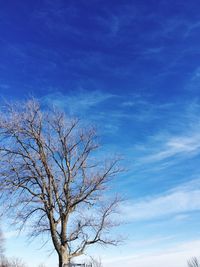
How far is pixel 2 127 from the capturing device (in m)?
21.0

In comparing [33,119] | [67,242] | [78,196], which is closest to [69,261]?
[67,242]

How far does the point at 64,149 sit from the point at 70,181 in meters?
1.94

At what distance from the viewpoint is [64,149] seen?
22281mm

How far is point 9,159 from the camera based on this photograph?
21.0 metres

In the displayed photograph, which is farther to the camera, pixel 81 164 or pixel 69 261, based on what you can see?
pixel 81 164

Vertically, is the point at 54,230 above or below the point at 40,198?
below

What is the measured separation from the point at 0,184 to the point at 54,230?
3.83 meters

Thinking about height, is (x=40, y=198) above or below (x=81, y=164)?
below

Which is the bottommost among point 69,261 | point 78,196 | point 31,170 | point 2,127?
point 69,261

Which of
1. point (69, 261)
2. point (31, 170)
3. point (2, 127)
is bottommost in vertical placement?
point (69, 261)

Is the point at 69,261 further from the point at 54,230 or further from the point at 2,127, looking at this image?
the point at 2,127

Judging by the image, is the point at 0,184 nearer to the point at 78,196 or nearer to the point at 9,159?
the point at 9,159

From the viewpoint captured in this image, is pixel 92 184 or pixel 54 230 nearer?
pixel 54 230

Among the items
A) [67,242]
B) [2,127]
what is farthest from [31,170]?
[67,242]
